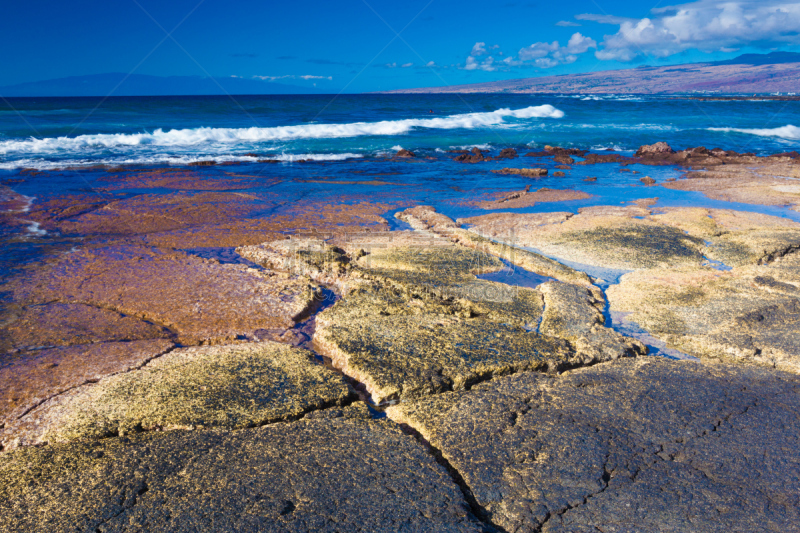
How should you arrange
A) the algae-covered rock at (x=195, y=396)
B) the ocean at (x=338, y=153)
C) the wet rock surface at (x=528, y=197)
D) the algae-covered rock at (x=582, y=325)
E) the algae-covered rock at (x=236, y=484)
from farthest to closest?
the ocean at (x=338, y=153), the wet rock surface at (x=528, y=197), the algae-covered rock at (x=582, y=325), the algae-covered rock at (x=195, y=396), the algae-covered rock at (x=236, y=484)

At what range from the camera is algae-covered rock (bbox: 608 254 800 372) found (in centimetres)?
370

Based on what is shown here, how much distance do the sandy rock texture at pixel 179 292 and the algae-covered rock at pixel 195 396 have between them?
60 cm

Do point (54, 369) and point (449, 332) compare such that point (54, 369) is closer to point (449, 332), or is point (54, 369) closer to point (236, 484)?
point (236, 484)

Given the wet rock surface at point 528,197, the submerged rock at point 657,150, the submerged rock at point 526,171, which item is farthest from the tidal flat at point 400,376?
the submerged rock at point 657,150

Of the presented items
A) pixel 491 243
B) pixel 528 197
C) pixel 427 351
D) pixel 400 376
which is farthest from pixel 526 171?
pixel 400 376

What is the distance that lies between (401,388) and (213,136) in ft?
78.9

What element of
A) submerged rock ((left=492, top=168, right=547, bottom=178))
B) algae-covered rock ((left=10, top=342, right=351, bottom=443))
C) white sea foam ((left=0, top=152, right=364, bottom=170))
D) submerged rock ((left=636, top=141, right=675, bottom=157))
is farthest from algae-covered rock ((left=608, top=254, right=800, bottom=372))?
submerged rock ((left=636, top=141, right=675, bottom=157))

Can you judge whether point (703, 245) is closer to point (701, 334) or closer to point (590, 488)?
point (701, 334)

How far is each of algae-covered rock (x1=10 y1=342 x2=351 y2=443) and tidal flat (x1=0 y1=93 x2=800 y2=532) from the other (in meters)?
0.02

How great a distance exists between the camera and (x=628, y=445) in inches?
100

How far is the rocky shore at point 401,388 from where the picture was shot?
214 centimetres

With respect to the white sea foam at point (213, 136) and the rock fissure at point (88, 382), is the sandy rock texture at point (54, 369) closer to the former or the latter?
the rock fissure at point (88, 382)

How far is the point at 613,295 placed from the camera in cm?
488

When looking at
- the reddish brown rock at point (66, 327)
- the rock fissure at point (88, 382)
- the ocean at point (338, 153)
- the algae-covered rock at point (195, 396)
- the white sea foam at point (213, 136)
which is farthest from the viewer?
the white sea foam at point (213, 136)
